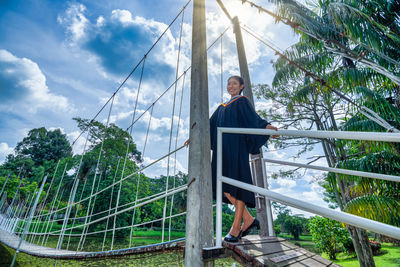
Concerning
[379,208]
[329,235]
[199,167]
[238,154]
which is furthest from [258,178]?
[329,235]

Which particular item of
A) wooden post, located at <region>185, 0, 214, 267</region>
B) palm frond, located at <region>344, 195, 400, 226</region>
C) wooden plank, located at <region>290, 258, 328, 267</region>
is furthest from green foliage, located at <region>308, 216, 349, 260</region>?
wooden post, located at <region>185, 0, 214, 267</region>

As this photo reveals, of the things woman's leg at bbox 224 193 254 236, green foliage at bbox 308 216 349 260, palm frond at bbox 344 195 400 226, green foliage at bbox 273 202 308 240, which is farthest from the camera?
green foliage at bbox 273 202 308 240

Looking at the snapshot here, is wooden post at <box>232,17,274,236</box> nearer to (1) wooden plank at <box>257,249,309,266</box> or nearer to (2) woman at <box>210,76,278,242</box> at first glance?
(2) woman at <box>210,76,278,242</box>

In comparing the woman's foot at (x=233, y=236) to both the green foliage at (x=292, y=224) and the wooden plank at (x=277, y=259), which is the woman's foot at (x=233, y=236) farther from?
the green foliage at (x=292, y=224)

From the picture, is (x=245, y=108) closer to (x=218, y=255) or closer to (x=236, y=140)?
(x=236, y=140)

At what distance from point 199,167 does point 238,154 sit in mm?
364

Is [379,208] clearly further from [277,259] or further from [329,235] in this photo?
[329,235]

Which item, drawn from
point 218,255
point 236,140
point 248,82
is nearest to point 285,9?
point 248,82

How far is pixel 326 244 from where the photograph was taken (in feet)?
23.2

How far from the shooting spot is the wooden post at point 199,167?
0.91 metres

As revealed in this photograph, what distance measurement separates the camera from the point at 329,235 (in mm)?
7023

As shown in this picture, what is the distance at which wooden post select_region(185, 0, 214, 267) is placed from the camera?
2.99 feet

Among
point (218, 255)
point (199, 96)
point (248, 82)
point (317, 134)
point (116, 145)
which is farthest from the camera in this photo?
point (116, 145)

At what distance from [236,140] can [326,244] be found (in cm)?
844
